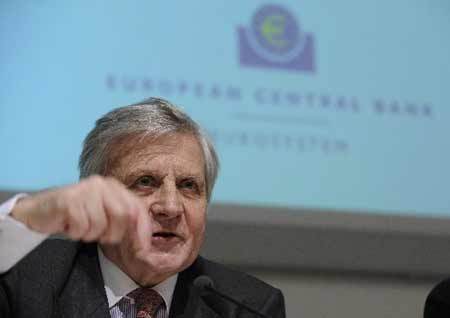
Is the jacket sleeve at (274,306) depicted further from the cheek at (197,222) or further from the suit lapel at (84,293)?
the suit lapel at (84,293)

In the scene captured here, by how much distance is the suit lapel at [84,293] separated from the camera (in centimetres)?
202

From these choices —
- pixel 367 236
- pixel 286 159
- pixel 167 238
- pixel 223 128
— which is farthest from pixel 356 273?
pixel 167 238

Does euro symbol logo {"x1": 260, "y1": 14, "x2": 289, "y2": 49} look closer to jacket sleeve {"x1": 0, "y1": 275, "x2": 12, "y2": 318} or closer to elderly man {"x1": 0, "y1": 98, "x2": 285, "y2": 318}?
elderly man {"x1": 0, "y1": 98, "x2": 285, "y2": 318}

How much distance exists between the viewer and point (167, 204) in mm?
2105

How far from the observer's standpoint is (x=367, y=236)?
3201mm

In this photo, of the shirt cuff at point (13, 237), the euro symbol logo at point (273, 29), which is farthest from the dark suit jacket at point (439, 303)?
the euro symbol logo at point (273, 29)

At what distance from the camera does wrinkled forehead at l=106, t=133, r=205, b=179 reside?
2.14m

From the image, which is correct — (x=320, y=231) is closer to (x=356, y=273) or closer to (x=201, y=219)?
(x=356, y=273)

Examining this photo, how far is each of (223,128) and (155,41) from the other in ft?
1.27

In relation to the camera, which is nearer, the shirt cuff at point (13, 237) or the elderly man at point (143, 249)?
the shirt cuff at point (13, 237)

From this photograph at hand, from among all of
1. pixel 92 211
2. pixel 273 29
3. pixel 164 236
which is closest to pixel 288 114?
pixel 273 29

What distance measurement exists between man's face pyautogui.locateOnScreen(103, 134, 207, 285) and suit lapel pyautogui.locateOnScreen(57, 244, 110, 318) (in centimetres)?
7

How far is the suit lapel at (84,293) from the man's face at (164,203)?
0.23 ft

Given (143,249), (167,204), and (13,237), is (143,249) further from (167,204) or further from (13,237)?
(13,237)
